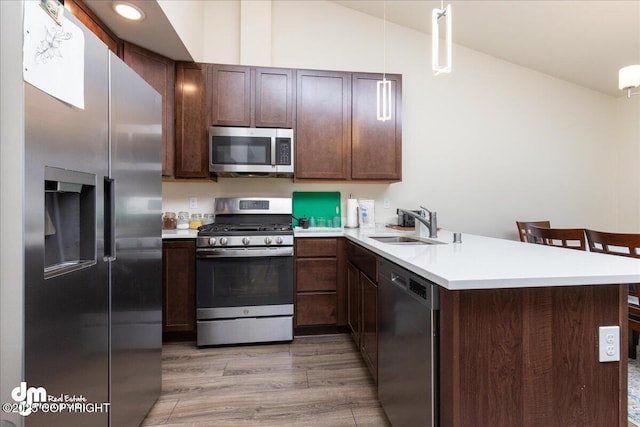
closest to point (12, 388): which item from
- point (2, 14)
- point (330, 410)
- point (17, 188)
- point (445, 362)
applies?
point (17, 188)

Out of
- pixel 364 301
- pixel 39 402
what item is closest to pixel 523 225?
pixel 364 301

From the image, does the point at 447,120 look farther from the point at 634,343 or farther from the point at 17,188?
the point at 17,188

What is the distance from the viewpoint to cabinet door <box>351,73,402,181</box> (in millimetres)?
2879

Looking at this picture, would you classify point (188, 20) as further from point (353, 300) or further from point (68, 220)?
point (353, 300)

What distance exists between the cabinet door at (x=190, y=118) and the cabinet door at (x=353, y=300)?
66.2 inches

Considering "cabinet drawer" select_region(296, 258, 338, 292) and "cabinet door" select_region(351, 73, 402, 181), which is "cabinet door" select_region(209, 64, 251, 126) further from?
"cabinet drawer" select_region(296, 258, 338, 292)

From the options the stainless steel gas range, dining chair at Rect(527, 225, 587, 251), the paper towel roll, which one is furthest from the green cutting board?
dining chair at Rect(527, 225, 587, 251)

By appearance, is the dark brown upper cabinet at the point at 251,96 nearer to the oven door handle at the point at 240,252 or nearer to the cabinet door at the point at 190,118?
the cabinet door at the point at 190,118

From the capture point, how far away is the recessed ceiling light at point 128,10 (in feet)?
6.32

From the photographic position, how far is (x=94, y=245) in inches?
44.3

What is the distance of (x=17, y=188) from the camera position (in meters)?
0.79

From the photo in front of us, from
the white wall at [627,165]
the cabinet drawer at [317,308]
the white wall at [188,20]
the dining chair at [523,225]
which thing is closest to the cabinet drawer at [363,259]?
the cabinet drawer at [317,308]

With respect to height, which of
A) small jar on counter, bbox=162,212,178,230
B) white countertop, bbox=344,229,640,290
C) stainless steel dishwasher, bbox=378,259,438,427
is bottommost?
stainless steel dishwasher, bbox=378,259,438,427

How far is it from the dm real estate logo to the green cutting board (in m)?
2.32
